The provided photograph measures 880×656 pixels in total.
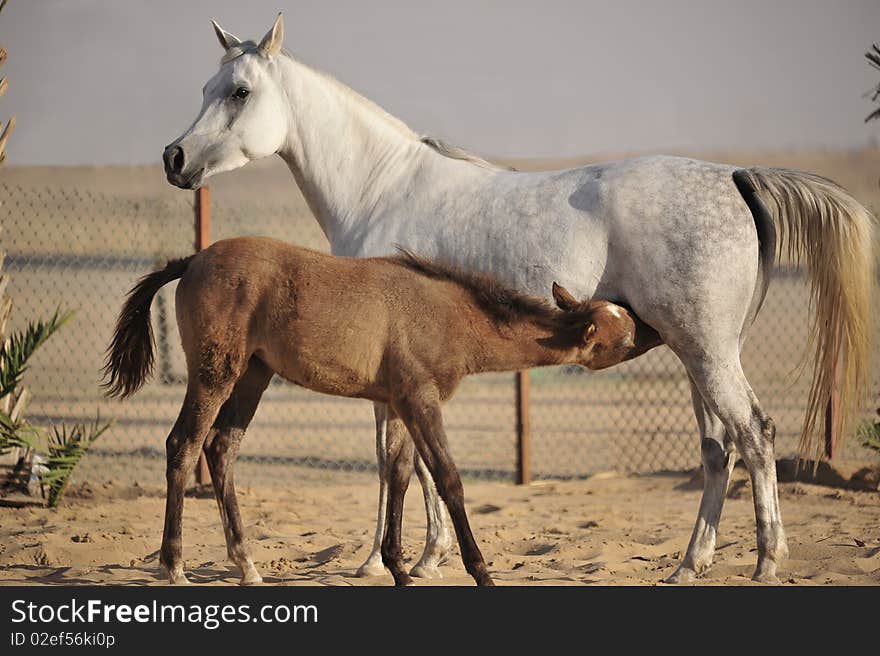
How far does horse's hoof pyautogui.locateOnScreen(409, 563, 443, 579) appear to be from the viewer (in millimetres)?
5992

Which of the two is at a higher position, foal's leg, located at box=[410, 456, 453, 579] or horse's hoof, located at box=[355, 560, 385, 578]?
foal's leg, located at box=[410, 456, 453, 579]

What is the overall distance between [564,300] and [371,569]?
1.90 meters

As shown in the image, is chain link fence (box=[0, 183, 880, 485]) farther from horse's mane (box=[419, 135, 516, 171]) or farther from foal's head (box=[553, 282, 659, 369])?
foal's head (box=[553, 282, 659, 369])

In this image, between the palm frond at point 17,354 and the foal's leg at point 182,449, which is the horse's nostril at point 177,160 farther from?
the palm frond at point 17,354

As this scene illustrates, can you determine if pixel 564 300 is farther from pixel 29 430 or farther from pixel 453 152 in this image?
pixel 29 430

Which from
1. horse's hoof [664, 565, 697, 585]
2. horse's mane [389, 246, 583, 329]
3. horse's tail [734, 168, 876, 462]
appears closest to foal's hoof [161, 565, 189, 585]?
horse's mane [389, 246, 583, 329]

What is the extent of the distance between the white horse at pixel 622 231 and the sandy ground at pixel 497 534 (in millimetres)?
477

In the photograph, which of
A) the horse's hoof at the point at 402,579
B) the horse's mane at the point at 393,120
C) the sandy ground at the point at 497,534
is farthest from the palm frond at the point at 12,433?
the horse's hoof at the point at 402,579

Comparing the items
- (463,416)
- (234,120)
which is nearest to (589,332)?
(234,120)

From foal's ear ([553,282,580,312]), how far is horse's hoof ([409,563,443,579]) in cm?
167

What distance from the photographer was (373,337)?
5.23 meters

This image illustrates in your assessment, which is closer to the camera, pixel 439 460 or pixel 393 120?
pixel 439 460

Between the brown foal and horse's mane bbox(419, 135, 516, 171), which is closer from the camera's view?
the brown foal

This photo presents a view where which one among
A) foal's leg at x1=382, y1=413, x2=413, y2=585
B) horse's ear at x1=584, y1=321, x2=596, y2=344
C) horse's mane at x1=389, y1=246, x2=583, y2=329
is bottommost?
foal's leg at x1=382, y1=413, x2=413, y2=585
